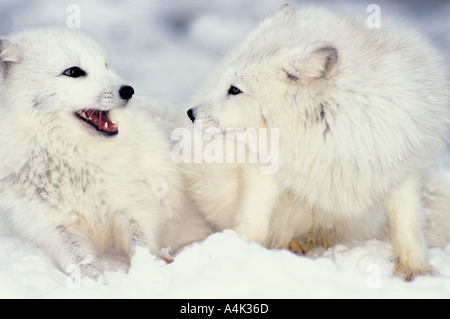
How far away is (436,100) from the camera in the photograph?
2727 mm

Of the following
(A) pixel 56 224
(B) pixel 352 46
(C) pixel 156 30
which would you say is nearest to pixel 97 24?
(C) pixel 156 30

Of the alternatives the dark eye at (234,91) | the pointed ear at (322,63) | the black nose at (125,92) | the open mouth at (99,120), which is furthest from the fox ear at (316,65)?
the open mouth at (99,120)

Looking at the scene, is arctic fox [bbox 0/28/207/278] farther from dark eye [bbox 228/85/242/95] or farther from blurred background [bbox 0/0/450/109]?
blurred background [bbox 0/0/450/109]

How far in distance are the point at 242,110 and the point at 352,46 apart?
59 cm

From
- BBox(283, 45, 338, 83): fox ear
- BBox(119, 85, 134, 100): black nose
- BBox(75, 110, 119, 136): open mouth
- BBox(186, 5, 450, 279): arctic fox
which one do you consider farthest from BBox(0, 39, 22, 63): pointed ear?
BBox(283, 45, 338, 83): fox ear

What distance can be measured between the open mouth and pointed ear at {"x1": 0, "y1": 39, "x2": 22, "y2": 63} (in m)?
0.41

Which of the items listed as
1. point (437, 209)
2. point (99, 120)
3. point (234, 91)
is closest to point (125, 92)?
point (99, 120)

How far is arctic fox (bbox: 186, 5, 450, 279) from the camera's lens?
2.55 meters

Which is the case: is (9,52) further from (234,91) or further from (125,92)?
(234,91)

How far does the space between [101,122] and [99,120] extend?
0.01m

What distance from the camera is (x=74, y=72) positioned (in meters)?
2.93

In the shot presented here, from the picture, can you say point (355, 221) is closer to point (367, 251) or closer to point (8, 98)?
point (367, 251)

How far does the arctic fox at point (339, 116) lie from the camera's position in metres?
2.55

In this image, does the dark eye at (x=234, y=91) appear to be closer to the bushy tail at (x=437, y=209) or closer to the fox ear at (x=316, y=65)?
the fox ear at (x=316, y=65)
